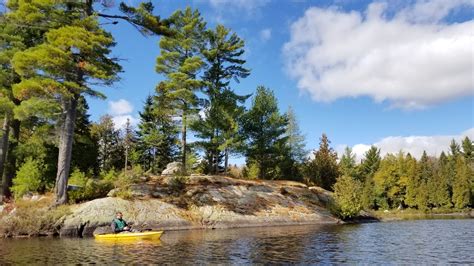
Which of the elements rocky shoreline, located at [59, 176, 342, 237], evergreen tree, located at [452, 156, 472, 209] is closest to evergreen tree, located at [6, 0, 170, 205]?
rocky shoreline, located at [59, 176, 342, 237]

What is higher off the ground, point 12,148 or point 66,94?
point 66,94

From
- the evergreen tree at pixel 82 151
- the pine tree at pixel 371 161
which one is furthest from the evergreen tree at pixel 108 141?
the pine tree at pixel 371 161

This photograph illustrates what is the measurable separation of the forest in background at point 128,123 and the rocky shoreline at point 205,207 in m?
2.24

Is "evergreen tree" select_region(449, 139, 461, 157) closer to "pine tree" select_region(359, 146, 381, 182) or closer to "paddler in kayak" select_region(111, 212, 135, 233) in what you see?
"pine tree" select_region(359, 146, 381, 182)

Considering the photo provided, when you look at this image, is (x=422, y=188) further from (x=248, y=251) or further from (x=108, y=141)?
(x=248, y=251)

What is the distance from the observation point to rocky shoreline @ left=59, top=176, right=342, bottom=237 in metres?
31.9

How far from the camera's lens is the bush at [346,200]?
1812 inches

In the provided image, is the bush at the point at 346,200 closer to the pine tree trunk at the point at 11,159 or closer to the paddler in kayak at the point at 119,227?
the paddler in kayak at the point at 119,227

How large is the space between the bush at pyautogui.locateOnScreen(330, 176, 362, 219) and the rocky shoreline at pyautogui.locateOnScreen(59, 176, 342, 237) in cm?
146

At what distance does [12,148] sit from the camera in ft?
127

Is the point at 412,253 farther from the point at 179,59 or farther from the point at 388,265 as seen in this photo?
the point at 179,59

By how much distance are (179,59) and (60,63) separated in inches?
773

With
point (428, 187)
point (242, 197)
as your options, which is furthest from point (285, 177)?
point (428, 187)

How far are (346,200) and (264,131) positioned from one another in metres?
12.6
